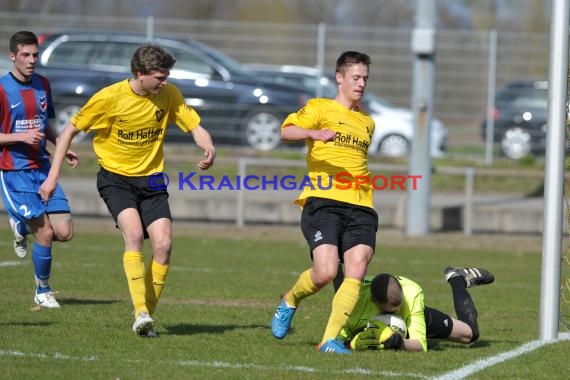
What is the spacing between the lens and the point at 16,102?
9.27m

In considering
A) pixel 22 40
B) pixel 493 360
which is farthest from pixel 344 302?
pixel 22 40

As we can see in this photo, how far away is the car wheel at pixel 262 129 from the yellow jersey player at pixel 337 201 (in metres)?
13.4

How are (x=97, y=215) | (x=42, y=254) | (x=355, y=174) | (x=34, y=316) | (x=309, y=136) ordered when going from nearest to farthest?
(x=309, y=136) → (x=355, y=174) → (x=34, y=316) → (x=42, y=254) → (x=97, y=215)

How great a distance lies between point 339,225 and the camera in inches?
301

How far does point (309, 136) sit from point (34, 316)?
2.90 meters

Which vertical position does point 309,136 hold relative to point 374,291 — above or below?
above

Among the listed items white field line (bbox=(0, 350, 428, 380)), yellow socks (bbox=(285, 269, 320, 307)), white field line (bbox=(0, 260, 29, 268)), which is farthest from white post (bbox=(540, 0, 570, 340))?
white field line (bbox=(0, 260, 29, 268))

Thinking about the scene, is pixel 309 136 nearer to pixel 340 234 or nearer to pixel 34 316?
pixel 340 234

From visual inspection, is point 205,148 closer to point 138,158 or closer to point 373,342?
point 138,158

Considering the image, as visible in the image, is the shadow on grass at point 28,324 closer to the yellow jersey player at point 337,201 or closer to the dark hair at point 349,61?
the yellow jersey player at point 337,201

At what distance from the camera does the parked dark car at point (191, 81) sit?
20.6 m

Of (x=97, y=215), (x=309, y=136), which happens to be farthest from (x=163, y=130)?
(x=97, y=215)

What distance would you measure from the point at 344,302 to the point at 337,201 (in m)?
0.70

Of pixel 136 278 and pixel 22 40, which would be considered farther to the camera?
pixel 22 40
